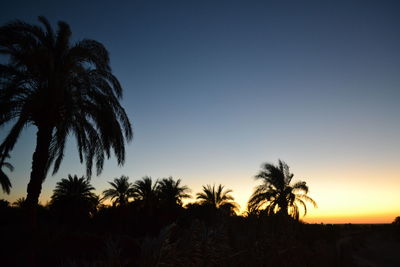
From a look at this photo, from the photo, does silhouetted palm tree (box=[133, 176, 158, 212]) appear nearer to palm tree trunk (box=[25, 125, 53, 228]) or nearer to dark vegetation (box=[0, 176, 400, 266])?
dark vegetation (box=[0, 176, 400, 266])

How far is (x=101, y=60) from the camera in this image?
475 inches

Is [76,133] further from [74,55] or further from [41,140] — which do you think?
[74,55]

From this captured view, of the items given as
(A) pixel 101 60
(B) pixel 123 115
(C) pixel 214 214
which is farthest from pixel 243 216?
(A) pixel 101 60

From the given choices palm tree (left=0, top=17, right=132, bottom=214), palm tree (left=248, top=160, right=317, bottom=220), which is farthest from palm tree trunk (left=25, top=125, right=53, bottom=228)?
palm tree (left=248, top=160, right=317, bottom=220)

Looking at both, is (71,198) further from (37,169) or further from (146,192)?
(37,169)

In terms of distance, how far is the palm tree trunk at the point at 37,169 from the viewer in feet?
34.3

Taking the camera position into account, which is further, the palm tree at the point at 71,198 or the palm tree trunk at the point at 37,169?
the palm tree at the point at 71,198

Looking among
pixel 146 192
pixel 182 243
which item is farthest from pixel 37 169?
pixel 146 192

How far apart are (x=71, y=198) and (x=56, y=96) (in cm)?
2515

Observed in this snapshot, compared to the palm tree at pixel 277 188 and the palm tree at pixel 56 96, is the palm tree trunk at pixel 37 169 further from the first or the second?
the palm tree at pixel 277 188

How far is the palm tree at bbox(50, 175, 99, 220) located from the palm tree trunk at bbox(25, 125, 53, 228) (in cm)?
2277

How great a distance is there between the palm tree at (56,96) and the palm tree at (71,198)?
70.3 feet

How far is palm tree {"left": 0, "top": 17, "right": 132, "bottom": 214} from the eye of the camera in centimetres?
1052

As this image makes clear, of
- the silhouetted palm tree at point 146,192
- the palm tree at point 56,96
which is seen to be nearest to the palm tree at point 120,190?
the silhouetted palm tree at point 146,192
